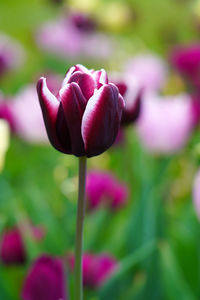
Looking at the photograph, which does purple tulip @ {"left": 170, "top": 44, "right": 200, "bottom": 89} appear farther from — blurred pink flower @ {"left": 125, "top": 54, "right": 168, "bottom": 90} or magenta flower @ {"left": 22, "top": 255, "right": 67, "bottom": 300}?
magenta flower @ {"left": 22, "top": 255, "right": 67, "bottom": 300}

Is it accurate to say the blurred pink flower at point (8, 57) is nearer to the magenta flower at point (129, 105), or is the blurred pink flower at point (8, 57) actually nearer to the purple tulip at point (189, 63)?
the purple tulip at point (189, 63)

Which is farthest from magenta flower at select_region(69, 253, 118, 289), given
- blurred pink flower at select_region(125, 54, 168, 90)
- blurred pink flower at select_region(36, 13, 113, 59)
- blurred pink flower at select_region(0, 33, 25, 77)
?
blurred pink flower at select_region(36, 13, 113, 59)

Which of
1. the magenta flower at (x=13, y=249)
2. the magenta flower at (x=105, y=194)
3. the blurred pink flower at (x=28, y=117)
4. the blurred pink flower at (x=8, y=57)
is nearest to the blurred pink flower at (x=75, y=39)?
the blurred pink flower at (x=8, y=57)

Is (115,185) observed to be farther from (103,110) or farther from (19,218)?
(103,110)

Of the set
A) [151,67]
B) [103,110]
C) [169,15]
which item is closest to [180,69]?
[151,67]

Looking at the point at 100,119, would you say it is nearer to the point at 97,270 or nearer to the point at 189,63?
the point at 97,270
